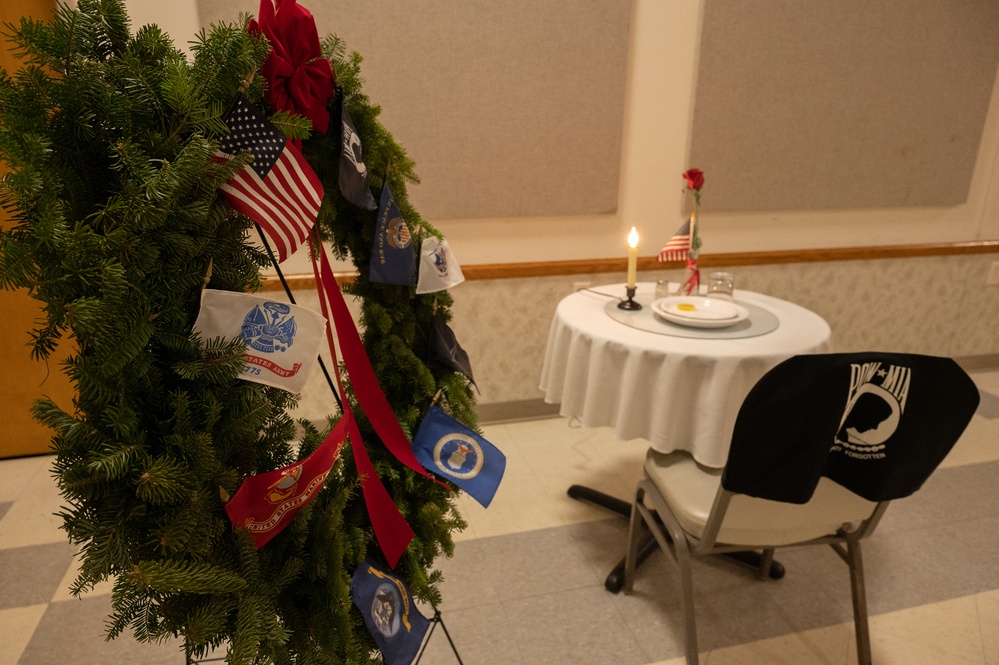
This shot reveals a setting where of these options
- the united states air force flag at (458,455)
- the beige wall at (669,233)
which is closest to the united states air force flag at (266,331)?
the united states air force flag at (458,455)

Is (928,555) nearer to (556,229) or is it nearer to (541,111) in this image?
(556,229)

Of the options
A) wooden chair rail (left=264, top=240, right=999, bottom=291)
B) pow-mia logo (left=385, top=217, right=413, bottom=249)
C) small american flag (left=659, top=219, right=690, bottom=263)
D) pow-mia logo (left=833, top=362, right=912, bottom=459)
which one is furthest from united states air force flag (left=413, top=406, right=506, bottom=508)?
wooden chair rail (left=264, top=240, right=999, bottom=291)

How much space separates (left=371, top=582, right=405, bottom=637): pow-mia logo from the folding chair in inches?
27.7

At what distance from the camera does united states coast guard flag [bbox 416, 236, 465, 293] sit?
1.02 m

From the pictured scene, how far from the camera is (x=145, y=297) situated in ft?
2.07

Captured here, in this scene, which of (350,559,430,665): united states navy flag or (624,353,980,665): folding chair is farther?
(624,353,980,665): folding chair

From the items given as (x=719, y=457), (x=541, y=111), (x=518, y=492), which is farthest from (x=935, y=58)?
(x=518, y=492)

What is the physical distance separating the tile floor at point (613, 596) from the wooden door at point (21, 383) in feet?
0.83

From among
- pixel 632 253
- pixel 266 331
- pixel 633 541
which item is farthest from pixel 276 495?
pixel 632 253

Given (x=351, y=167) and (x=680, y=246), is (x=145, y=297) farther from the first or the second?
(x=680, y=246)

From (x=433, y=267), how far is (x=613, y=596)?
1302 millimetres

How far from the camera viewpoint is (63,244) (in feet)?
1.89

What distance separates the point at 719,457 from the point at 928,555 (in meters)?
1.02

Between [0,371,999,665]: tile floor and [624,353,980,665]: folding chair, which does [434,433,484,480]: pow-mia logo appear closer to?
[624,353,980,665]: folding chair
